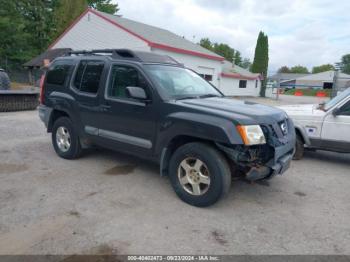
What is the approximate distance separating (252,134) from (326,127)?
3.24 m

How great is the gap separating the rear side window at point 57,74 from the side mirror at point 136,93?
2.05 m

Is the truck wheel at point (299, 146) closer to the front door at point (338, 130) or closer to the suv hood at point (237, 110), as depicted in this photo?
the front door at point (338, 130)

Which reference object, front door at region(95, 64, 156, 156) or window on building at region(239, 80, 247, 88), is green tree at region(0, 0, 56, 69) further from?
front door at region(95, 64, 156, 156)

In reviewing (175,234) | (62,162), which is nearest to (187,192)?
(175,234)

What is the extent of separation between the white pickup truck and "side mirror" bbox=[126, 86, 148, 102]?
3.60 meters

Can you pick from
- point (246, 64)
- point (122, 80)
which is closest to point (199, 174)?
point (122, 80)

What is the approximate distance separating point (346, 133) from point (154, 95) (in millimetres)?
3996

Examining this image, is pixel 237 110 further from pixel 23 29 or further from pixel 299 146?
pixel 23 29

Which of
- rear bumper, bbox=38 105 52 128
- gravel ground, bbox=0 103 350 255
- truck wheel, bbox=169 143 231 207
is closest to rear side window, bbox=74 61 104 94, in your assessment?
rear bumper, bbox=38 105 52 128

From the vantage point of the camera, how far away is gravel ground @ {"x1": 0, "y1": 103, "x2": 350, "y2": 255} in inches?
126

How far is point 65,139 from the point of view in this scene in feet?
19.6

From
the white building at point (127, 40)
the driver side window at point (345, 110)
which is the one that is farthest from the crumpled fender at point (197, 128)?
the white building at point (127, 40)

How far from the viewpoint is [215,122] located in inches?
150

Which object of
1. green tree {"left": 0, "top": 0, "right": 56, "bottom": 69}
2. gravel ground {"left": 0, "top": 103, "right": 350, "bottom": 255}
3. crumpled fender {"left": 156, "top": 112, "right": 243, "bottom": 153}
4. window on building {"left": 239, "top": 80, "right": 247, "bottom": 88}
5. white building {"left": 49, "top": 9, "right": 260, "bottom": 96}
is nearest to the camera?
gravel ground {"left": 0, "top": 103, "right": 350, "bottom": 255}
